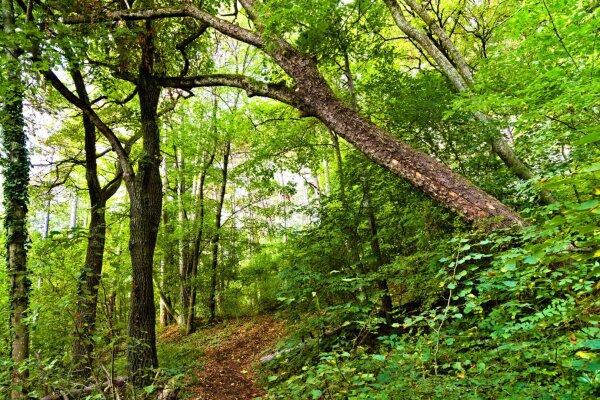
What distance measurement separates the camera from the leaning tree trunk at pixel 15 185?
4.84 m

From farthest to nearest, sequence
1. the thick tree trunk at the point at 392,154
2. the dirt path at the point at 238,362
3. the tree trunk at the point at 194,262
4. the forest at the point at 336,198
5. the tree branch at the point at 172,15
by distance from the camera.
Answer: the tree trunk at the point at 194,262 → the dirt path at the point at 238,362 → the tree branch at the point at 172,15 → the thick tree trunk at the point at 392,154 → the forest at the point at 336,198

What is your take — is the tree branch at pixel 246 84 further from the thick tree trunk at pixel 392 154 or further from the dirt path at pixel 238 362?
the dirt path at pixel 238 362

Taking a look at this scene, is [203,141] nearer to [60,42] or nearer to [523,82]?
[60,42]

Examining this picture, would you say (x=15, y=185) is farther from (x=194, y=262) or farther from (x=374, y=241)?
(x=194, y=262)

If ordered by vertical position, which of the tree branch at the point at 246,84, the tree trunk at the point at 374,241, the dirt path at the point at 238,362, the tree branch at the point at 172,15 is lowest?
the dirt path at the point at 238,362

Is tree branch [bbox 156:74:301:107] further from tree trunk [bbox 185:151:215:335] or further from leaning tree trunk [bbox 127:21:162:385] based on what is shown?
tree trunk [bbox 185:151:215:335]

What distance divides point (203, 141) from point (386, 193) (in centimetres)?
859

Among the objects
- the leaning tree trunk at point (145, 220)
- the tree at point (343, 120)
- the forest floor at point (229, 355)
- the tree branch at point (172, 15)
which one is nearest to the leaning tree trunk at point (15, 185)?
the tree branch at point (172, 15)

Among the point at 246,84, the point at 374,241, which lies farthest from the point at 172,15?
the point at 374,241

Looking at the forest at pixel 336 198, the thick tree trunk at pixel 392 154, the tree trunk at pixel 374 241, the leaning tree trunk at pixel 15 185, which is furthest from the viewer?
the tree trunk at pixel 374 241

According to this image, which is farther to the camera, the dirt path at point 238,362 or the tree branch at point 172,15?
the dirt path at point 238,362

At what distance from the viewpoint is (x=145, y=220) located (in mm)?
5488

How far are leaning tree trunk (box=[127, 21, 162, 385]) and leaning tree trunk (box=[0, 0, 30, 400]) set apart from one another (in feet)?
4.50

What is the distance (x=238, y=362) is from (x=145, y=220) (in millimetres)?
4540
